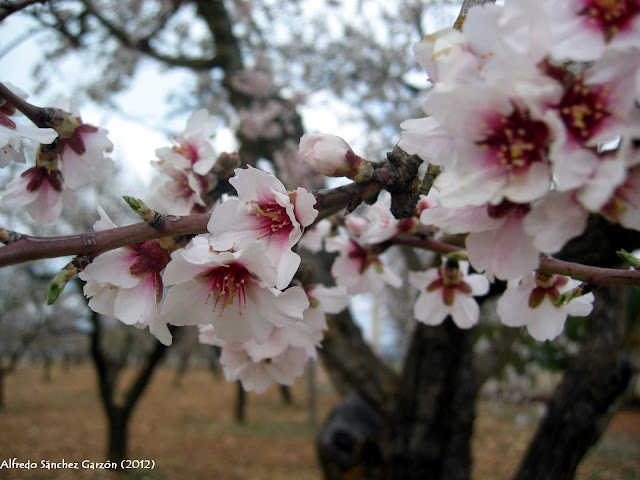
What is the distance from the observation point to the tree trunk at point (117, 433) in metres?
5.94

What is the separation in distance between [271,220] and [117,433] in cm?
639

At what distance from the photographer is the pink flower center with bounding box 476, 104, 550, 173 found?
0.48 m

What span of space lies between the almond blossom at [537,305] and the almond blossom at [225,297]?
45 cm

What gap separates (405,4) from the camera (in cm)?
625

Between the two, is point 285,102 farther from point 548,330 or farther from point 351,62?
point 548,330

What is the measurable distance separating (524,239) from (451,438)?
2.59 m

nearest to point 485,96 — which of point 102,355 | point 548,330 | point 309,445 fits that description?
point 548,330

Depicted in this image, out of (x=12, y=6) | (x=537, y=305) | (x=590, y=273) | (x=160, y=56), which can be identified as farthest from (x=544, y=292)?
(x=160, y=56)

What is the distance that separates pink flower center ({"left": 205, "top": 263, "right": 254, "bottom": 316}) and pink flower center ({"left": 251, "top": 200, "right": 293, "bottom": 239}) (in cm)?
7

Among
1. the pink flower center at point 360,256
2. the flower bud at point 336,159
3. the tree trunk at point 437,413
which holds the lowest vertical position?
the tree trunk at point 437,413

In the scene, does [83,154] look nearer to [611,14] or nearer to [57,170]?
[57,170]

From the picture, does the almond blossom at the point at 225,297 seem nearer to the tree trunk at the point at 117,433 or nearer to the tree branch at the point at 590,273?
the tree branch at the point at 590,273

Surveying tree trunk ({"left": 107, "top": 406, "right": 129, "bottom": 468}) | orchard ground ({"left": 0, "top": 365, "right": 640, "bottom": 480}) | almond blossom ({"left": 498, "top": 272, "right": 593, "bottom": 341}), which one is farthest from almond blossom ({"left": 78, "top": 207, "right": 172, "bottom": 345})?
orchard ground ({"left": 0, "top": 365, "right": 640, "bottom": 480})

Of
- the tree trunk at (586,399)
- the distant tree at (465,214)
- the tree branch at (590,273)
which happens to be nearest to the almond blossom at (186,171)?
the distant tree at (465,214)
